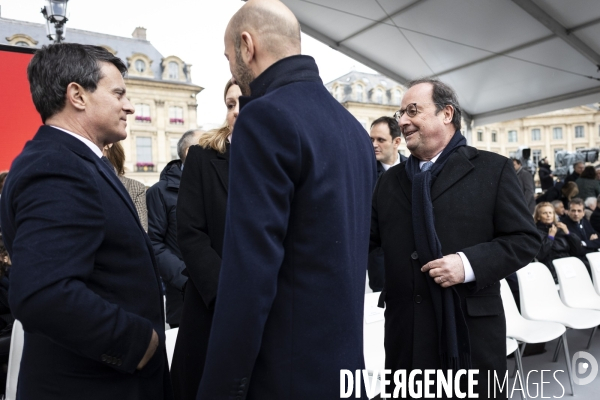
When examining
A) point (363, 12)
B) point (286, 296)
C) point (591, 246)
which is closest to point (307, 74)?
point (286, 296)

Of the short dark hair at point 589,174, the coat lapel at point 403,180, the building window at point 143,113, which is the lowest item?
the coat lapel at point 403,180

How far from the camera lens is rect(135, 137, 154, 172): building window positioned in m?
38.3

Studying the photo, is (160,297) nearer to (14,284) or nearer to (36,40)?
(14,284)

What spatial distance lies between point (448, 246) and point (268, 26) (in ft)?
3.87

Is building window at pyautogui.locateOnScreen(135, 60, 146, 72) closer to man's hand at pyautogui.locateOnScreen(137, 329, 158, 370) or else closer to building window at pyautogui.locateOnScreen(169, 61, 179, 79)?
building window at pyautogui.locateOnScreen(169, 61, 179, 79)

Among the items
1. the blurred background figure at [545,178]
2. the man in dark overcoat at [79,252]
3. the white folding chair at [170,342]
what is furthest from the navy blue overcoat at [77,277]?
the blurred background figure at [545,178]

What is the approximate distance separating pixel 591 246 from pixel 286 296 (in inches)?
238

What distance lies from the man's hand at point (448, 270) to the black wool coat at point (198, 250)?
81 cm

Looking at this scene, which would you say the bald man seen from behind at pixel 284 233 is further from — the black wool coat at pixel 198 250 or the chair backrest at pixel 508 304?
the chair backrest at pixel 508 304

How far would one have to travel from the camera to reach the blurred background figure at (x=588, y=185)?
884 cm

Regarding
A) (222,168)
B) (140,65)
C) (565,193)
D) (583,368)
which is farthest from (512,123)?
(222,168)

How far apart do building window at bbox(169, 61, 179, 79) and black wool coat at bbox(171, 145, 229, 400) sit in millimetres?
40796

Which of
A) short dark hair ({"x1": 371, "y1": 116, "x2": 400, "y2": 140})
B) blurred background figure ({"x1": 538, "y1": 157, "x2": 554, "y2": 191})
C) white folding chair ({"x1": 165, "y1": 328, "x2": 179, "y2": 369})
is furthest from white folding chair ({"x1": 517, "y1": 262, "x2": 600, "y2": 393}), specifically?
blurred background figure ({"x1": 538, "y1": 157, "x2": 554, "y2": 191})

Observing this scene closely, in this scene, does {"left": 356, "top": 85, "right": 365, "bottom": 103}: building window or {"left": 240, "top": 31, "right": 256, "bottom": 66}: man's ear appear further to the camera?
{"left": 356, "top": 85, "right": 365, "bottom": 103}: building window
